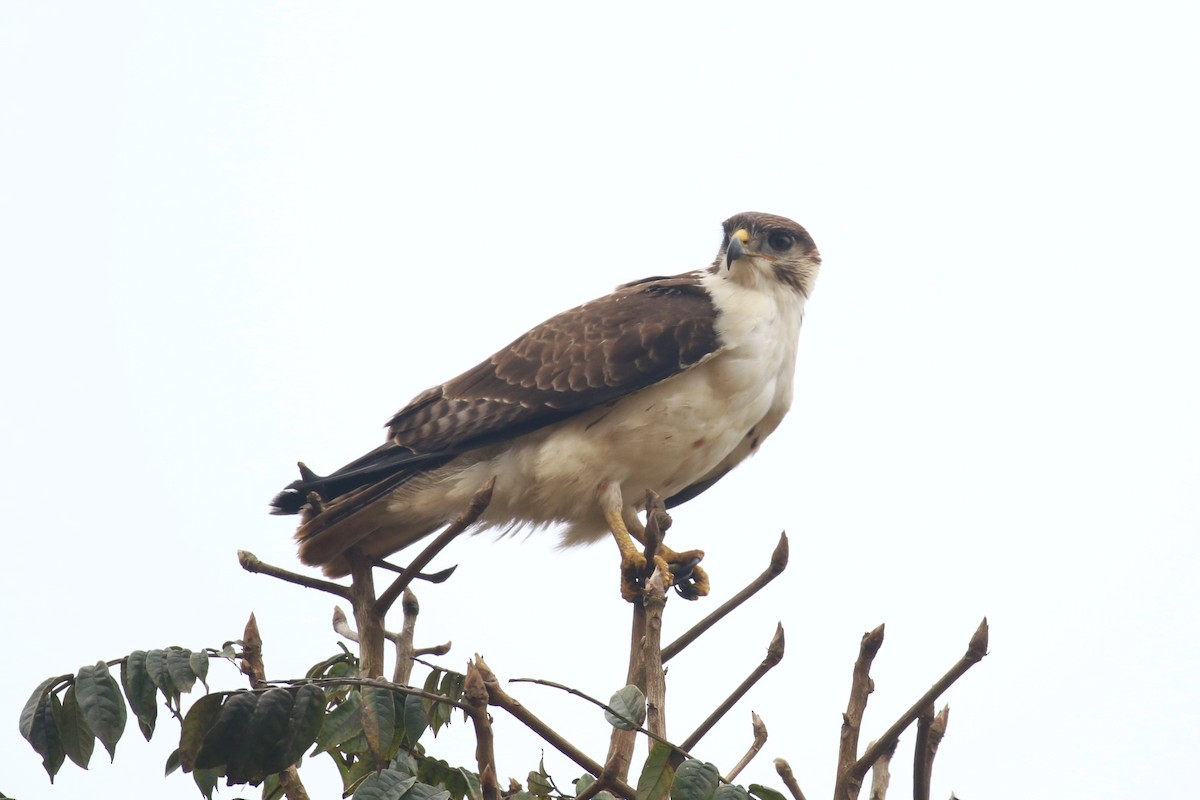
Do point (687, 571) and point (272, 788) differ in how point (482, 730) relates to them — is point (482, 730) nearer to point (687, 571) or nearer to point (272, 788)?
point (272, 788)

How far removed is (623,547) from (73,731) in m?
2.34

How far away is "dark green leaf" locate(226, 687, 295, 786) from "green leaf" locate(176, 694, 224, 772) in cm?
7

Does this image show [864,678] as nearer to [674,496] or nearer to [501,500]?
[501,500]

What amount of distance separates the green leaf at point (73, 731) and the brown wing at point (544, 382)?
217cm

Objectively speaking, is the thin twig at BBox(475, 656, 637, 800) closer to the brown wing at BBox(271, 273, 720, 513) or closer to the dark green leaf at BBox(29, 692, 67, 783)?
the dark green leaf at BBox(29, 692, 67, 783)

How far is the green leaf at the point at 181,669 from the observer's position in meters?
2.98

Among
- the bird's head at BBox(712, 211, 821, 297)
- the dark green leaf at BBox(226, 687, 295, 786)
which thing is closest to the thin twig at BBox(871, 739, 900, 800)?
the dark green leaf at BBox(226, 687, 295, 786)

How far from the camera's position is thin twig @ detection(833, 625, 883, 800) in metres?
2.78

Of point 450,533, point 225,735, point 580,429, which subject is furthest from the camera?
point 580,429

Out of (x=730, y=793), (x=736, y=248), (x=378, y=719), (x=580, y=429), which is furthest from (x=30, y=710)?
(x=736, y=248)

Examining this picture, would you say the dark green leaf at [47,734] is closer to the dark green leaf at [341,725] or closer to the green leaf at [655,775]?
the dark green leaf at [341,725]

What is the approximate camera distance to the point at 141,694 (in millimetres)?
3000

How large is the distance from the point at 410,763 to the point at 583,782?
0.42 metres

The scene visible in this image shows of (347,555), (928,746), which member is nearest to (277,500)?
(347,555)
